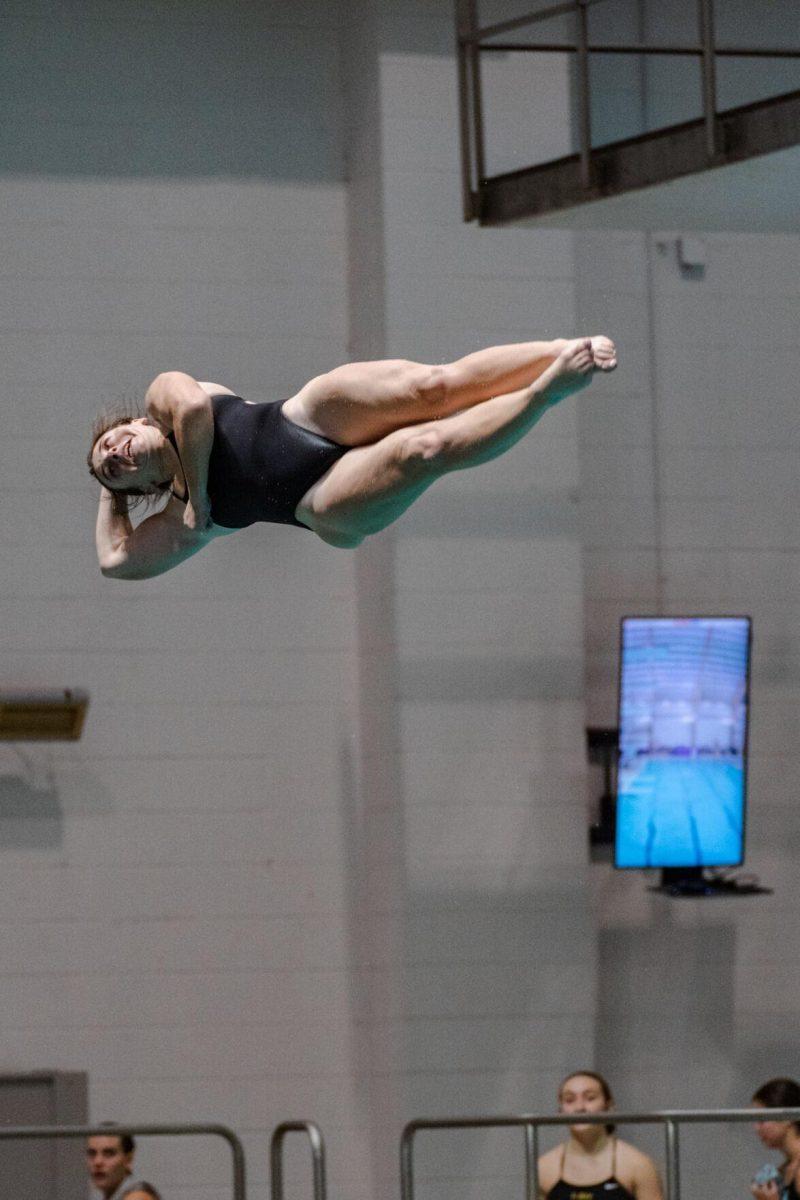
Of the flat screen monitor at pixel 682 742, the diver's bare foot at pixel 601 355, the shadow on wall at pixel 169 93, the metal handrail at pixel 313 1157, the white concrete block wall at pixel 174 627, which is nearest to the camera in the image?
the diver's bare foot at pixel 601 355

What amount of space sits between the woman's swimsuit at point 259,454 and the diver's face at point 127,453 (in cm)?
7

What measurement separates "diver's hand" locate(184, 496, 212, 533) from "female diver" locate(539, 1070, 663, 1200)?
307cm

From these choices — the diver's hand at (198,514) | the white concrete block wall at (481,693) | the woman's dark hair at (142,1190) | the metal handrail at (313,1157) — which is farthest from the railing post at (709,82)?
the woman's dark hair at (142,1190)

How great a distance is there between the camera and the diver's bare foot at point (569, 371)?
14.2 feet

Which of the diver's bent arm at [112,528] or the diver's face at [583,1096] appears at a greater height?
the diver's bent arm at [112,528]

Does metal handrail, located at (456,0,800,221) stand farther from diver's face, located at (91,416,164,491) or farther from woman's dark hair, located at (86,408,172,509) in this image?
diver's face, located at (91,416,164,491)

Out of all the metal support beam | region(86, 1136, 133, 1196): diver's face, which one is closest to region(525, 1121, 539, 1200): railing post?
region(86, 1136, 133, 1196): diver's face

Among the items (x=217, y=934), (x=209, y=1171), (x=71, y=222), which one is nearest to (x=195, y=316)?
(x=71, y=222)

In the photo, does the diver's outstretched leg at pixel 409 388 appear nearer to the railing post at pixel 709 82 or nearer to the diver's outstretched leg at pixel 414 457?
the diver's outstretched leg at pixel 414 457

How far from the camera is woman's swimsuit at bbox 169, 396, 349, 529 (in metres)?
4.80

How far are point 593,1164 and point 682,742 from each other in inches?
66.9

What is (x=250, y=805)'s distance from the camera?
26.6 ft

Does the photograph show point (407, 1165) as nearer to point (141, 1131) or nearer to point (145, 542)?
point (141, 1131)

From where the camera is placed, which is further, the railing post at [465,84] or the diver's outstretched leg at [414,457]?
the railing post at [465,84]
